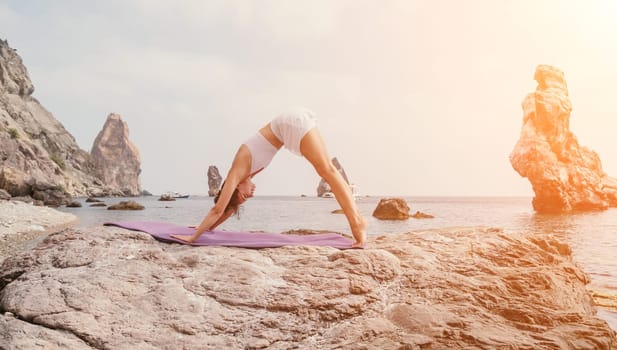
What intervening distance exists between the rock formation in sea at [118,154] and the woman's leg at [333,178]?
173m

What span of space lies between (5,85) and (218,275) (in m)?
114

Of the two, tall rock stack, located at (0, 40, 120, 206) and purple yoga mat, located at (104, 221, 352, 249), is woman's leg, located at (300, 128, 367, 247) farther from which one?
tall rock stack, located at (0, 40, 120, 206)

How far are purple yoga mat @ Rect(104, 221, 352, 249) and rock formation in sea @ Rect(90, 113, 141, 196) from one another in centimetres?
17210

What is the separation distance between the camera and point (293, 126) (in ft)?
18.9

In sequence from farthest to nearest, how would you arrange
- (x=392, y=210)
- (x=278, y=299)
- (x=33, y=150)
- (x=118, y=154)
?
(x=118, y=154)
(x=33, y=150)
(x=392, y=210)
(x=278, y=299)

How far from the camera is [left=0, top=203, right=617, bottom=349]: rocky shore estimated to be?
392cm

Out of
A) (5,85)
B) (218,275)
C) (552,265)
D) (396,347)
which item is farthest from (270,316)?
(5,85)

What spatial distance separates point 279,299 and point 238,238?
1.85 metres

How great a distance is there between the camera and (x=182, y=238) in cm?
565

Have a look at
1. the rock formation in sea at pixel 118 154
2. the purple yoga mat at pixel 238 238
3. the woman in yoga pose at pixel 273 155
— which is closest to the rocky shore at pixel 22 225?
the purple yoga mat at pixel 238 238

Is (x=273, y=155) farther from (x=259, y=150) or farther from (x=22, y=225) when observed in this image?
(x=22, y=225)

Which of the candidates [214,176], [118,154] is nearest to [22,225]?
[214,176]

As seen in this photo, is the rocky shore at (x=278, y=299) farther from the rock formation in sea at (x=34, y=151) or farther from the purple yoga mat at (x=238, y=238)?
the rock formation in sea at (x=34, y=151)

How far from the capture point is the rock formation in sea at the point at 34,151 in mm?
54031
